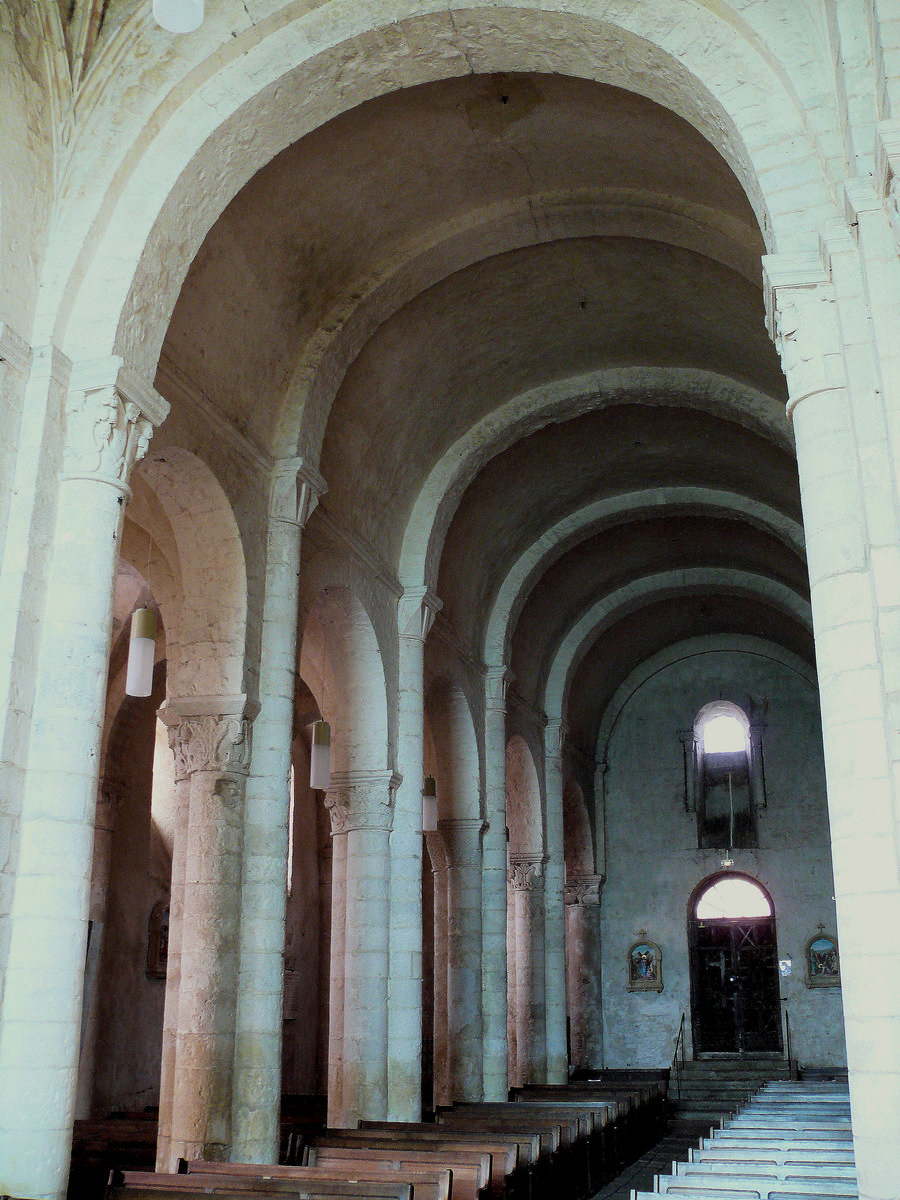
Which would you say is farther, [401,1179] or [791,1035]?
[791,1035]

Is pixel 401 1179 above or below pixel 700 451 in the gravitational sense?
below

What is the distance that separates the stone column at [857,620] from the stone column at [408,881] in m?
8.45

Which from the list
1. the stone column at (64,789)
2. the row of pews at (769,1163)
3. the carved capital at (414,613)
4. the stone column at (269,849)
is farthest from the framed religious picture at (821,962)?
the stone column at (64,789)

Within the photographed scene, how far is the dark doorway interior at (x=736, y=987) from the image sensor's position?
86.1 ft

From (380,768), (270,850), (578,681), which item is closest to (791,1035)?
(578,681)

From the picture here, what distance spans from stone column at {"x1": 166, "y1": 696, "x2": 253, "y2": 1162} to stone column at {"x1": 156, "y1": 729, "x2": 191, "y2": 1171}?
1.9 inches

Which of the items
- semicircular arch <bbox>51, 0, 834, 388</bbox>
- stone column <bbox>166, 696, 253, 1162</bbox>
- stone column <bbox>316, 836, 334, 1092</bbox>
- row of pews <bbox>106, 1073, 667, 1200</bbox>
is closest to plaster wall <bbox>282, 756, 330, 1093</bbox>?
stone column <bbox>316, 836, 334, 1092</bbox>

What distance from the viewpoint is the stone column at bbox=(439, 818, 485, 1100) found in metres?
16.2

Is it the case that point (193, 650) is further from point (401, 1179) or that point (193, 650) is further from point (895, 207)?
point (895, 207)

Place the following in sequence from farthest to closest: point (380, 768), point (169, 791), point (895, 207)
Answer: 1. point (169, 791)
2. point (380, 768)
3. point (895, 207)

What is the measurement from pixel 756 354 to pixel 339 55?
7.43m

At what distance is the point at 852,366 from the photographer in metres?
6.56

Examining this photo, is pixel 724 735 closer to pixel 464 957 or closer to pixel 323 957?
pixel 323 957

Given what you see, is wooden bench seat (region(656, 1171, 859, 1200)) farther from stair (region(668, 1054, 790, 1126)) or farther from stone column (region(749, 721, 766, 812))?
stone column (region(749, 721, 766, 812))
